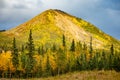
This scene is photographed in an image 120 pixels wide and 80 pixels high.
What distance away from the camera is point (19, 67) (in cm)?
12669

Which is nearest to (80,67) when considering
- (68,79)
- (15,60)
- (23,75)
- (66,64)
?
(66,64)

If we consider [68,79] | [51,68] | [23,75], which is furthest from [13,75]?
[68,79]

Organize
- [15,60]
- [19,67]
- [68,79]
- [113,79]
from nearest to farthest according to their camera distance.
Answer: [113,79] → [68,79] → [15,60] → [19,67]

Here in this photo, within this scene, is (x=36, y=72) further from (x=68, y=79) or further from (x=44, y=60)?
(x=68, y=79)

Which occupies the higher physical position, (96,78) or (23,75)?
(96,78)

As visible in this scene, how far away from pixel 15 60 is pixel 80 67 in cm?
4198

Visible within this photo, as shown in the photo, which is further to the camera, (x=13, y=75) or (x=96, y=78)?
(x=13, y=75)

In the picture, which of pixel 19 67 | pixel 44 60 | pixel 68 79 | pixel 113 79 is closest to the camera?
pixel 113 79

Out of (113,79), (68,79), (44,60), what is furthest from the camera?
(44,60)

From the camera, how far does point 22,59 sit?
132375 millimetres

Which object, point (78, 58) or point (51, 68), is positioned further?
point (78, 58)

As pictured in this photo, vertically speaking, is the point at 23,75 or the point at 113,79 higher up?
the point at 113,79

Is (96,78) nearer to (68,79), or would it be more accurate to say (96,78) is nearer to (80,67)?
(68,79)

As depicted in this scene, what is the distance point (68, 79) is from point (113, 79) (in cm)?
479
